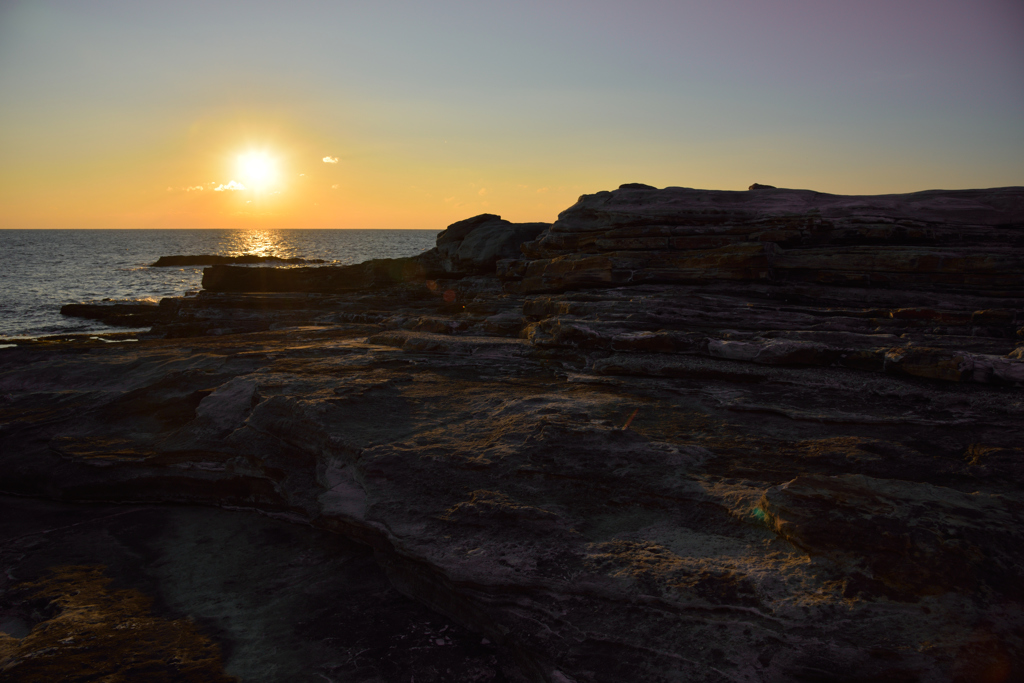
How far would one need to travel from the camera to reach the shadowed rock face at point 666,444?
11.0ft

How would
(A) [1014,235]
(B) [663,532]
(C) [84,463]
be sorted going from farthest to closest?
(A) [1014,235] → (C) [84,463] → (B) [663,532]

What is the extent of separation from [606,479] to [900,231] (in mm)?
9178

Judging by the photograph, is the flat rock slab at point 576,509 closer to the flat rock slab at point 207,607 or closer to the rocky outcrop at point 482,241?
the flat rock slab at point 207,607

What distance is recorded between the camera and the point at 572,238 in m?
13.3

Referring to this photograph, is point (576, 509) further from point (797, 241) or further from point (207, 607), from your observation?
point (797, 241)

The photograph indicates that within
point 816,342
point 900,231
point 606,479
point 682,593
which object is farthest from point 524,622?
point 900,231

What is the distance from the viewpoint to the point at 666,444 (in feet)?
16.9

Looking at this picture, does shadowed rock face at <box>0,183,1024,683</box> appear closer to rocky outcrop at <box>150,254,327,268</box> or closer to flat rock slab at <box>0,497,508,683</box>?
flat rock slab at <box>0,497,508,683</box>

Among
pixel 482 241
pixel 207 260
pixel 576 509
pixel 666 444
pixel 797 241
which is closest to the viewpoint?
pixel 576 509

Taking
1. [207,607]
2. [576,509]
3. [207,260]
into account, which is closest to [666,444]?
[576,509]

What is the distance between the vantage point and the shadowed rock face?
3.34 m

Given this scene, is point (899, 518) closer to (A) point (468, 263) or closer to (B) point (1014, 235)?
(B) point (1014, 235)

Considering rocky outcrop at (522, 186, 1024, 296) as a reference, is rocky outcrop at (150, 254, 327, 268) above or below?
above

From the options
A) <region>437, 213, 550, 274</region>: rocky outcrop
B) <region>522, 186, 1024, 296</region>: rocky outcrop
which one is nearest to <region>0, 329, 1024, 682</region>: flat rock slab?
<region>522, 186, 1024, 296</region>: rocky outcrop
